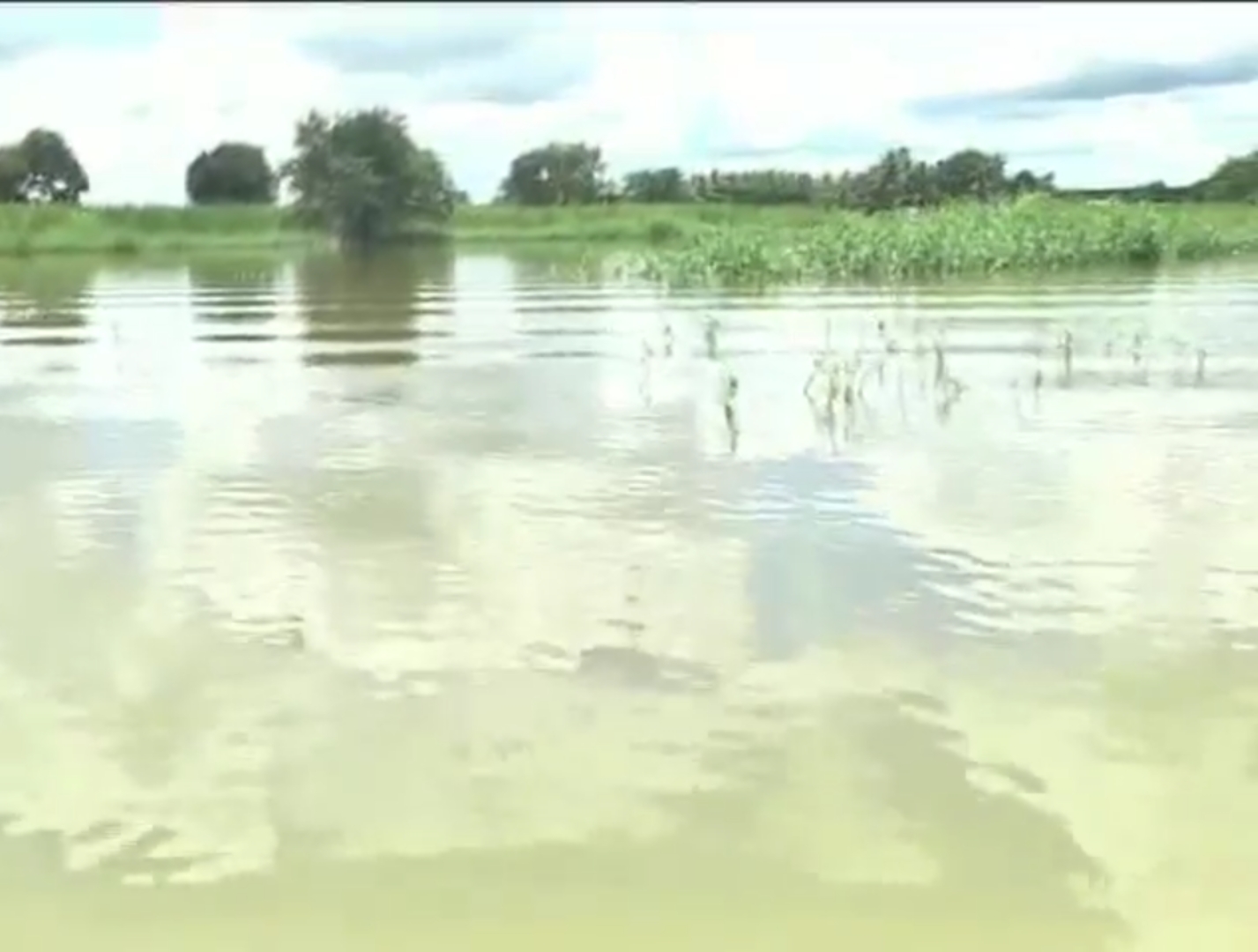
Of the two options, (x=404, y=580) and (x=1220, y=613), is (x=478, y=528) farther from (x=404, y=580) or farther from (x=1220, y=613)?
(x=1220, y=613)

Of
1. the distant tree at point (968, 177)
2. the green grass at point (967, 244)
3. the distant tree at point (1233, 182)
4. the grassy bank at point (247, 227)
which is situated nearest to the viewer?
the distant tree at point (1233, 182)

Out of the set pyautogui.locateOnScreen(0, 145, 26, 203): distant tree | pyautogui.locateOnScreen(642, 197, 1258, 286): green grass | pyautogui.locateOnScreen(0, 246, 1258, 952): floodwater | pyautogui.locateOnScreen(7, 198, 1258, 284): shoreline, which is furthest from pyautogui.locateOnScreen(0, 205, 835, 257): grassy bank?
pyautogui.locateOnScreen(0, 246, 1258, 952): floodwater

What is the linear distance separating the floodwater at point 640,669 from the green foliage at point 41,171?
22.1 m

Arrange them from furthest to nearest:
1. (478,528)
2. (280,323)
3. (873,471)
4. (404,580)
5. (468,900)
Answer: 1. (280,323)
2. (873,471)
3. (478,528)
4. (404,580)
5. (468,900)

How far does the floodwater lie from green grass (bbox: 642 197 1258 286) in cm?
1084

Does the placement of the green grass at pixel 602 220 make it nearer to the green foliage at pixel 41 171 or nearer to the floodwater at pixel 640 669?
the green foliage at pixel 41 171

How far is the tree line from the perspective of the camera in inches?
1148

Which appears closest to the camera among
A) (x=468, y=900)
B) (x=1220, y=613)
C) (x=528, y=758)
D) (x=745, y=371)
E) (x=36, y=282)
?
(x=468, y=900)

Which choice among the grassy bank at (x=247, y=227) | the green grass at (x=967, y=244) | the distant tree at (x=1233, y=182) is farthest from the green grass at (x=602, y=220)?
the distant tree at (x=1233, y=182)

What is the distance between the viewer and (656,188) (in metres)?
39.9

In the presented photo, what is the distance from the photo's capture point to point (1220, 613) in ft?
18.8

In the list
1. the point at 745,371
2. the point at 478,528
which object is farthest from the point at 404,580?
the point at 745,371

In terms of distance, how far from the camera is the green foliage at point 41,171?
104ft

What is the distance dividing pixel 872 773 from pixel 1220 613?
72.2 inches
